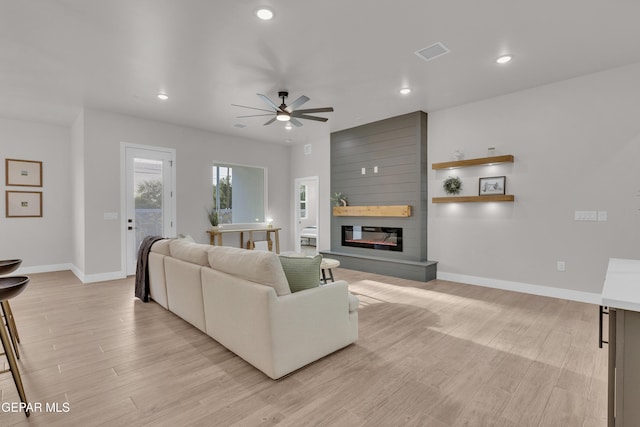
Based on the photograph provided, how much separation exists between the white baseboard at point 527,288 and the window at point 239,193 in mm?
4531

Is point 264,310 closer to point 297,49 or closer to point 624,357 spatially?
point 624,357

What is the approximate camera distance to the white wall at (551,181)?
3842 mm

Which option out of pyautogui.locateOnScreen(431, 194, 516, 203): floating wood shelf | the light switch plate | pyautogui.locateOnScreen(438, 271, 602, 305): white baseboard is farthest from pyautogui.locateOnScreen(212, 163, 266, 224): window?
the light switch plate

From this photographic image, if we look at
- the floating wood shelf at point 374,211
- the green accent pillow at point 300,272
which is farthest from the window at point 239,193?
the green accent pillow at point 300,272

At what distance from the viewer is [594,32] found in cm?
308

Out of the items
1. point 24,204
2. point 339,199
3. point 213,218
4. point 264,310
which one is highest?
point 339,199

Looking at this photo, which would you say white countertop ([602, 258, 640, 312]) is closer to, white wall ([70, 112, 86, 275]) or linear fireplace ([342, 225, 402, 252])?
linear fireplace ([342, 225, 402, 252])

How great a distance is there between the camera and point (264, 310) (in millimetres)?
2197

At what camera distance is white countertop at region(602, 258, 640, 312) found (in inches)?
47.3

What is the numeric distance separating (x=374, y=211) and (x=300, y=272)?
3.87 m

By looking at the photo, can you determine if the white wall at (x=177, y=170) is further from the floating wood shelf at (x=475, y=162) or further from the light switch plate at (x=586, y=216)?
the light switch plate at (x=586, y=216)

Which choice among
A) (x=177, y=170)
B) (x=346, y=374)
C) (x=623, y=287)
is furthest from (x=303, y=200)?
(x=623, y=287)

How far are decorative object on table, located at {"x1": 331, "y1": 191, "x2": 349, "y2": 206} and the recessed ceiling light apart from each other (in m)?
4.37

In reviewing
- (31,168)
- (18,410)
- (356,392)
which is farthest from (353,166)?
(31,168)
